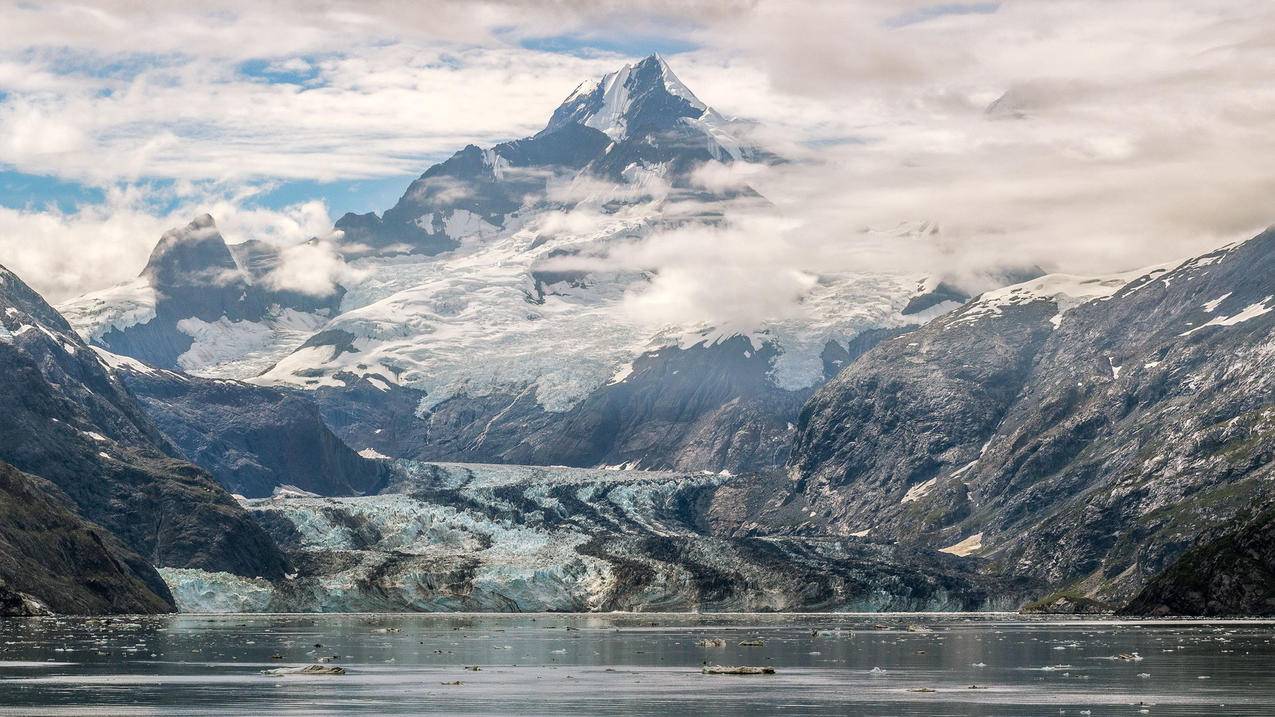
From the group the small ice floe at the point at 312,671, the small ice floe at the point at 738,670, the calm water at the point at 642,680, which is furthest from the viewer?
the small ice floe at the point at 312,671

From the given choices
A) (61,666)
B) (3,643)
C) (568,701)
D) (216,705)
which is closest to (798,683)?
(568,701)

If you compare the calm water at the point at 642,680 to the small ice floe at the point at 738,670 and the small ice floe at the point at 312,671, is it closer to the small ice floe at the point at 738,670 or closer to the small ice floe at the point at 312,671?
the small ice floe at the point at 738,670

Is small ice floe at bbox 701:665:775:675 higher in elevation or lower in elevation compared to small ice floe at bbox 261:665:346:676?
lower

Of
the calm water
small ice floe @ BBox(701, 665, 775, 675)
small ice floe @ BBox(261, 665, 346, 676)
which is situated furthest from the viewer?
small ice floe @ BBox(261, 665, 346, 676)

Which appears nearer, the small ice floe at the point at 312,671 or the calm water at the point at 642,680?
the calm water at the point at 642,680

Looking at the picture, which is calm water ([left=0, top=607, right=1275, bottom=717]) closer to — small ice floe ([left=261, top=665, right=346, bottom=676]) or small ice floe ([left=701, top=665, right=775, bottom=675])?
small ice floe ([left=701, top=665, right=775, bottom=675])

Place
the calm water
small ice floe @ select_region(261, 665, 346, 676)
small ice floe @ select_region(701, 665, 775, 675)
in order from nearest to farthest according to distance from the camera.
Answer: the calm water, small ice floe @ select_region(701, 665, 775, 675), small ice floe @ select_region(261, 665, 346, 676)

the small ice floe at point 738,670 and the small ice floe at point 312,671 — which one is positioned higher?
the small ice floe at point 312,671

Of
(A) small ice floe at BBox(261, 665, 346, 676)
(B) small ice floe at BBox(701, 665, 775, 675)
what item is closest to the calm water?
(B) small ice floe at BBox(701, 665, 775, 675)

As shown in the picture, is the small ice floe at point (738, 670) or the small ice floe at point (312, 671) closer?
the small ice floe at point (738, 670)

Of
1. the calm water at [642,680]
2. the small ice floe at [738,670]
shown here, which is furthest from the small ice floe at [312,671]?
the small ice floe at [738,670]

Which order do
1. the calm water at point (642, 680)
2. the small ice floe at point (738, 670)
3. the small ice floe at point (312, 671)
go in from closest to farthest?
the calm water at point (642, 680), the small ice floe at point (738, 670), the small ice floe at point (312, 671)
